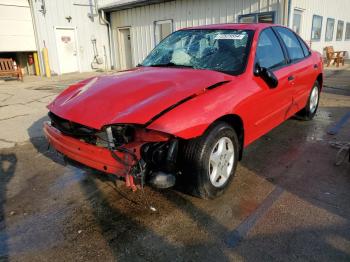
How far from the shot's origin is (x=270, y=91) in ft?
12.1

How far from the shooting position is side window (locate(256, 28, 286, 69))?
3729 millimetres

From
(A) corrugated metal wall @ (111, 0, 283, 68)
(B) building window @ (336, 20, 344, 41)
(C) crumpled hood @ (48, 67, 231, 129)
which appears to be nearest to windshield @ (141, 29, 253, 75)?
(C) crumpled hood @ (48, 67, 231, 129)

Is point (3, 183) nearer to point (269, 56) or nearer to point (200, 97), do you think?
point (200, 97)

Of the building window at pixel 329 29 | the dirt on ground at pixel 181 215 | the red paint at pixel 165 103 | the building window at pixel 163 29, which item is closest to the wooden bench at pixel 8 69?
the building window at pixel 163 29

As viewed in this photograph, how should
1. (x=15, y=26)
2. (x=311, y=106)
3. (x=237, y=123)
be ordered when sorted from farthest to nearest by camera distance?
1. (x=15, y=26)
2. (x=311, y=106)
3. (x=237, y=123)

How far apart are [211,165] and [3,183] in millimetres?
2513

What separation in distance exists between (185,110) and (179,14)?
1201 cm

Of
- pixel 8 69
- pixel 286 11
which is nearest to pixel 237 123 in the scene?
pixel 286 11

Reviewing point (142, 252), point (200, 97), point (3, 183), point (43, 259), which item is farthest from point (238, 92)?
point (3, 183)

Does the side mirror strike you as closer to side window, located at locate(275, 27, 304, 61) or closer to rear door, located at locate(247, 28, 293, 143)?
rear door, located at locate(247, 28, 293, 143)

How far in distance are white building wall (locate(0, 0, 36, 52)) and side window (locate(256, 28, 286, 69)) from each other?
13281mm

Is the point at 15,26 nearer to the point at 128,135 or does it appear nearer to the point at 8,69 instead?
the point at 8,69

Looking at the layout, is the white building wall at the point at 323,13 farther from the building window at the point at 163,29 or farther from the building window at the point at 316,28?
the building window at the point at 163,29

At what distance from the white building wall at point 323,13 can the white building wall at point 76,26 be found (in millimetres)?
10002
